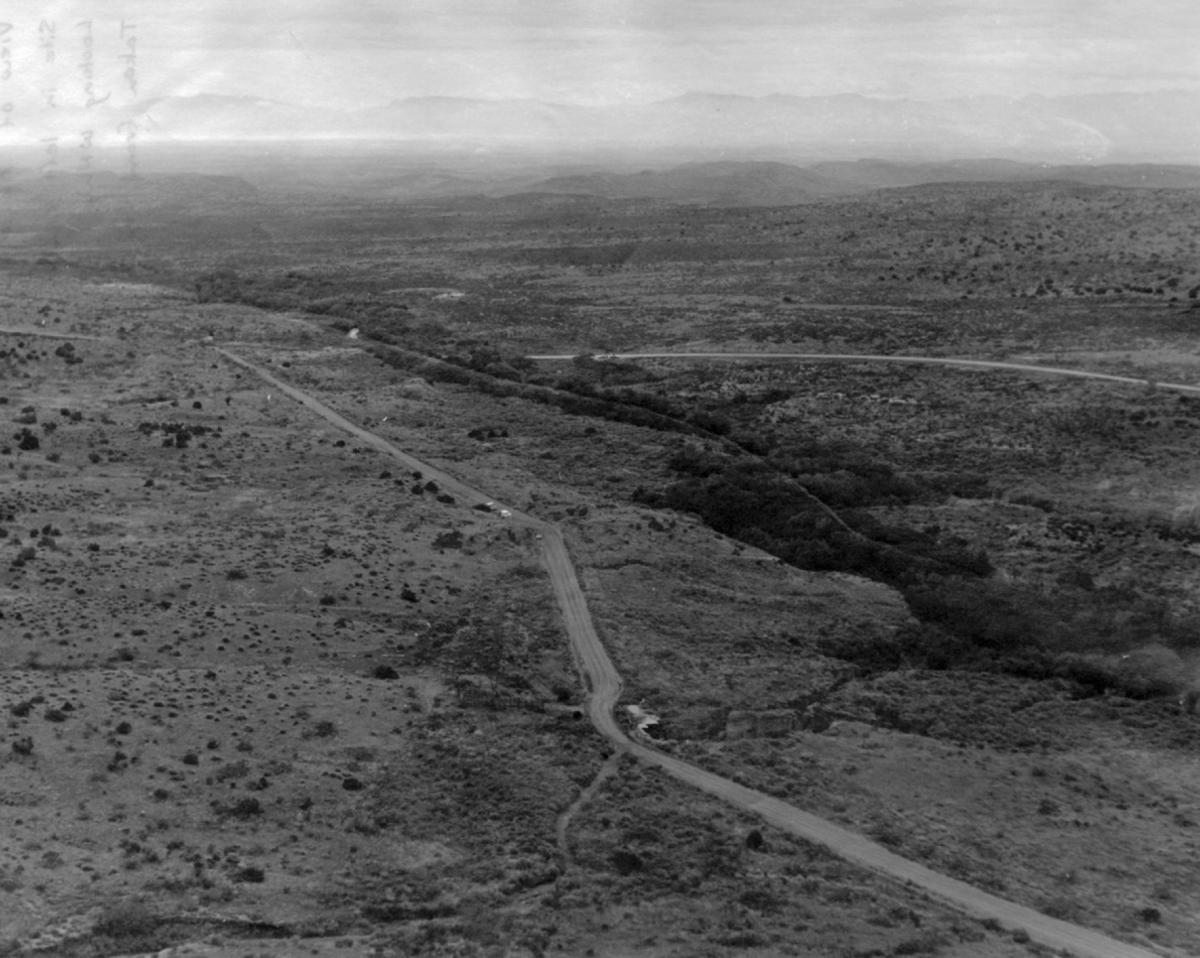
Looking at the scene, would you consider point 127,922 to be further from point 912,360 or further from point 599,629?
point 912,360

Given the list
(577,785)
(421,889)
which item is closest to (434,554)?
(577,785)

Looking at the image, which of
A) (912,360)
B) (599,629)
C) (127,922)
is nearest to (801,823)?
(599,629)

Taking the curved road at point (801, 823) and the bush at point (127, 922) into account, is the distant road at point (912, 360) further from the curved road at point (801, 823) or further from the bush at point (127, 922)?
the bush at point (127, 922)

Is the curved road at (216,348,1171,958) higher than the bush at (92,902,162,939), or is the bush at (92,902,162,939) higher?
the bush at (92,902,162,939)

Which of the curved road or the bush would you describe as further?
the curved road

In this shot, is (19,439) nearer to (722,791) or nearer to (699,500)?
(699,500)

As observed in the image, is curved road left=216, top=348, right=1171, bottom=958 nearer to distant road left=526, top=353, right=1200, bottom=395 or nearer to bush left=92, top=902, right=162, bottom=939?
bush left=92, top=902, right=162, bottom=939

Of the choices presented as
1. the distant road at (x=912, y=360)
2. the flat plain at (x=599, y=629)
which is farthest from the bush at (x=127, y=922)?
the distant road at (x=912, y=360)

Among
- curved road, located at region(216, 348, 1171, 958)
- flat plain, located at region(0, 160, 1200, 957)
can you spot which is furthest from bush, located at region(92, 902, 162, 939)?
curved road, located at region(216, 348, 1171, 958)
